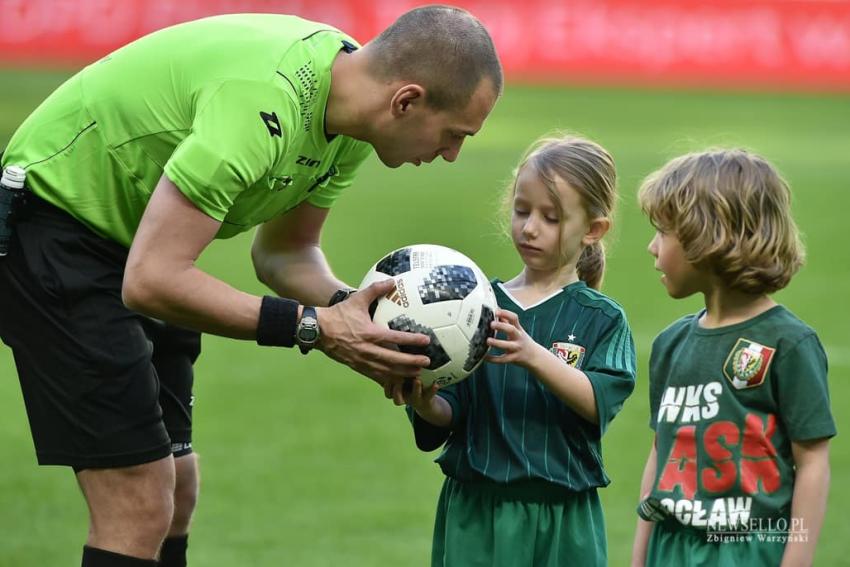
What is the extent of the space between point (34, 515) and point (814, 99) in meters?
30.5

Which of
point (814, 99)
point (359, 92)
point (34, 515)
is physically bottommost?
point (34, 515)

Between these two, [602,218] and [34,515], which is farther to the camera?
[34,515]

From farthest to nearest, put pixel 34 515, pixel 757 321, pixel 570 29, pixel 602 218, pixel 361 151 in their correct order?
pixel 570 29 < pixel 34 515 < pixel 361 151 < pixel 602 218 < pixel 757 321

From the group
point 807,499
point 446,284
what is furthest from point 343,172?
point 807,499

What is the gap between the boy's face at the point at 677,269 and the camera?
4215 mm

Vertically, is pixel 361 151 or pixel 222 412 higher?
pixel 361 151

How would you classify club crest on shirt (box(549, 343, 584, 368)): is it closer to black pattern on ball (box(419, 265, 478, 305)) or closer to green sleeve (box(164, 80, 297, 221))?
black pattern on ball (box(419, 265, 478, 305))

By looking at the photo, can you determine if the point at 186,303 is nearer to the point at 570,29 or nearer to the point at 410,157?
the point at 410,157

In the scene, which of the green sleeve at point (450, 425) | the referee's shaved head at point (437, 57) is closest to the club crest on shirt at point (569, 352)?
the green sleeve at point (450, 425)

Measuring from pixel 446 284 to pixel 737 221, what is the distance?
3.35 ft

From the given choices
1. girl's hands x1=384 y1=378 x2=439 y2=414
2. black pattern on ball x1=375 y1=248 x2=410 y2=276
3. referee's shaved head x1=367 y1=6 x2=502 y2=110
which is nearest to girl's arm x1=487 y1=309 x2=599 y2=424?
girl's hands x1=384 y1=378 x2=439 y2=414

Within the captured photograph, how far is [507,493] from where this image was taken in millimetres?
4707

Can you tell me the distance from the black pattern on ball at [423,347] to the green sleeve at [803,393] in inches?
44.3

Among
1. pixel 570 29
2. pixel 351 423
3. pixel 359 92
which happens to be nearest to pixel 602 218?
pixel 359 92
